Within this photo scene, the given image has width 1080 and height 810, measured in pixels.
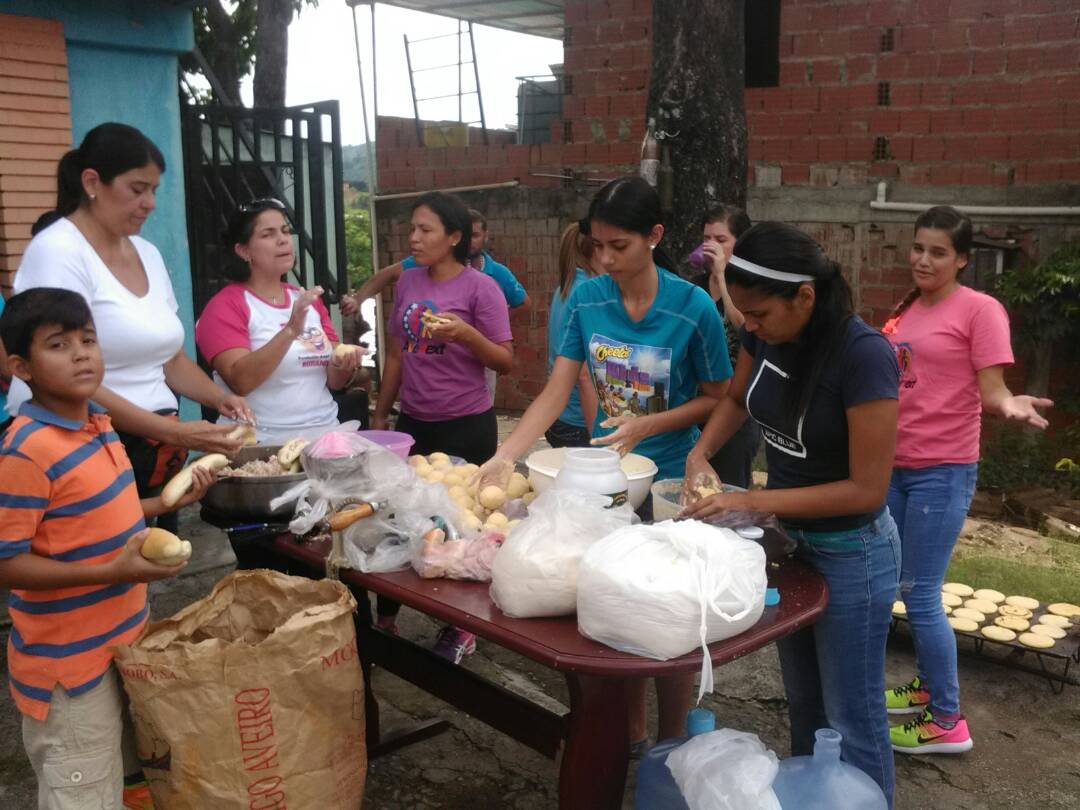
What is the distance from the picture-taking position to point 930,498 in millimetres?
3453

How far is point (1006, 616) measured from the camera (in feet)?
14.1

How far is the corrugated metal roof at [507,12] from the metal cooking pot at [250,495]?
26.0 ft

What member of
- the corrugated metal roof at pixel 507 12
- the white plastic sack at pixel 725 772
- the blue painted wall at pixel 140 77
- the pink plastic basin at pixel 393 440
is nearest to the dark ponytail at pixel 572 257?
the pink plastic basin at pixel 393 440

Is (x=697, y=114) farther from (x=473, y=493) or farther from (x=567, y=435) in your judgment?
(x=473, y=493)

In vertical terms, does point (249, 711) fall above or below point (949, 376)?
below

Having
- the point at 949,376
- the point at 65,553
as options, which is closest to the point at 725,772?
the point at 65,553

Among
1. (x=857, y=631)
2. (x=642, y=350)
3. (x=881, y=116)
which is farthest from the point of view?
(x=881, y=116)

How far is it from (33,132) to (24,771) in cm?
364

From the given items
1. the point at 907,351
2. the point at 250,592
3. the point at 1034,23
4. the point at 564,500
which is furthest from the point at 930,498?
the point at 1034,23

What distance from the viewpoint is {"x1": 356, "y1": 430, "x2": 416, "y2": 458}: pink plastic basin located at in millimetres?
3211

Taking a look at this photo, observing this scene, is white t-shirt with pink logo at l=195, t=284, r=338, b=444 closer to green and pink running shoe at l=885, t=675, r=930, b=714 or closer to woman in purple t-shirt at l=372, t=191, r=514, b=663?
woman in purple t-shirt at l=372, t=191, r=514, b=663

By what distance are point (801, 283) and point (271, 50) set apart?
415 inches

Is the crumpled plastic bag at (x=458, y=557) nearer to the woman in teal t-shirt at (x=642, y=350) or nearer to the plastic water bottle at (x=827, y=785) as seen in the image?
the woman in teal t-shirt at (x=642, y=350)

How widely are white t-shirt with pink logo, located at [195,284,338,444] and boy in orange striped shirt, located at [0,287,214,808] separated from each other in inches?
43.8
